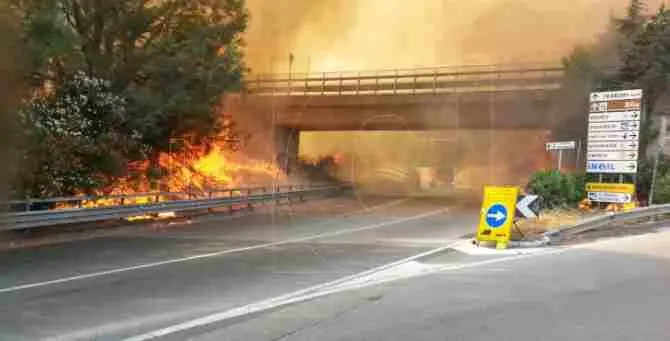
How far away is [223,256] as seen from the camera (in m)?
10.4

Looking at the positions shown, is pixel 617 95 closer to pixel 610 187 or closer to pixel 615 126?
pixel 615 126

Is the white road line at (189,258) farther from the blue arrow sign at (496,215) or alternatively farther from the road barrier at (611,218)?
the road barrier at (611,218)

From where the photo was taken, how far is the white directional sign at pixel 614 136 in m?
15.2

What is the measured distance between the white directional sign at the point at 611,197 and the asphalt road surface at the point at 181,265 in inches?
98.7

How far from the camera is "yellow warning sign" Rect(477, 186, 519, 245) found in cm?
1123

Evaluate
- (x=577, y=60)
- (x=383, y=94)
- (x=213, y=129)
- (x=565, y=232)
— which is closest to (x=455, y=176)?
(x=383, y=94)

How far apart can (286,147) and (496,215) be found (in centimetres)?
1747

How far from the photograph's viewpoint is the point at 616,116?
1570 cm

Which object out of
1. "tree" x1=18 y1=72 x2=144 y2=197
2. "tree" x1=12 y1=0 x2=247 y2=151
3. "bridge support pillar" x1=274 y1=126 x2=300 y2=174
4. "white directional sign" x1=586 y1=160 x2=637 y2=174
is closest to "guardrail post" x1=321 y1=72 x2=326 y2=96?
"bridge support pillar" x1=274 y1=126 x2=300 y2=174

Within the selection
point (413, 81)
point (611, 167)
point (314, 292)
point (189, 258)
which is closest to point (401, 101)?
point (413, 81)

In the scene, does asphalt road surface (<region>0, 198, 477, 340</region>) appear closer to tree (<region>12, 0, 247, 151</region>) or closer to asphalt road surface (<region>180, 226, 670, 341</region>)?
asphalt road surface (<region>180, 226, 670, 341</region>)

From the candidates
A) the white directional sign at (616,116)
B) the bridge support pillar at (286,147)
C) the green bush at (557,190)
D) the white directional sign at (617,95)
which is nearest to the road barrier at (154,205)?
the bridge support pillar at (286,147)

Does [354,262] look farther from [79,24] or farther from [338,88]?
[338,88]

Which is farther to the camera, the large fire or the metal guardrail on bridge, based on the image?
the metal guardrail on bridge
